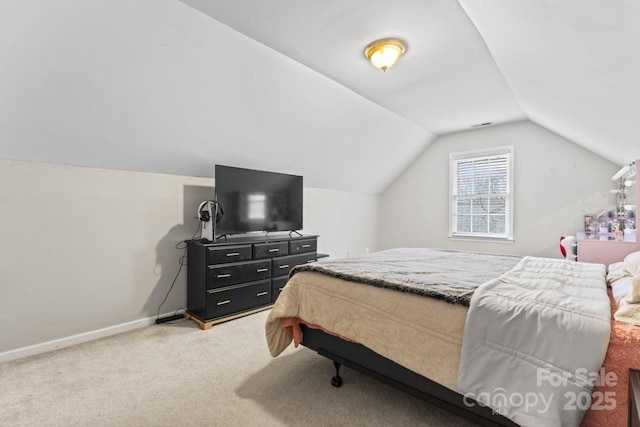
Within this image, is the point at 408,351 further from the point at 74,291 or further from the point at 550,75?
the point at 74,291

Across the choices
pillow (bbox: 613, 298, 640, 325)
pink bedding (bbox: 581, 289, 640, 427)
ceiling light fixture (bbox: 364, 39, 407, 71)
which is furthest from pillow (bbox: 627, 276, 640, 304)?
ceiling light fixture (bbox: 364, 39, 407, 71)

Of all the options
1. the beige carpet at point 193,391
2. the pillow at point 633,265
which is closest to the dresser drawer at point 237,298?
the beige carpet at point 193,391

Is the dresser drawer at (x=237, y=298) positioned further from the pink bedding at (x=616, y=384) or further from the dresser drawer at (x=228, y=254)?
the pink bedding at (x=616, y=384)

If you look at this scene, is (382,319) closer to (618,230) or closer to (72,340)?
(72,340)

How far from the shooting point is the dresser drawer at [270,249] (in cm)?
334

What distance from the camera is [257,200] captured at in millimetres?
3615

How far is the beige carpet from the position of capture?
1.64 metres

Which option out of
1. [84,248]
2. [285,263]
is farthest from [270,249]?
[84,248]

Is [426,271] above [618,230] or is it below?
below

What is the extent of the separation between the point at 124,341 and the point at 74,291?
0.61m

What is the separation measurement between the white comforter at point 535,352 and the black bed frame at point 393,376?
14 cm

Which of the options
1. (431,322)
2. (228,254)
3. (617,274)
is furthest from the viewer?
(228,254)

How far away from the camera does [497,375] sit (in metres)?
1.23

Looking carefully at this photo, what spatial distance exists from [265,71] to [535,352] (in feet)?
9.10
